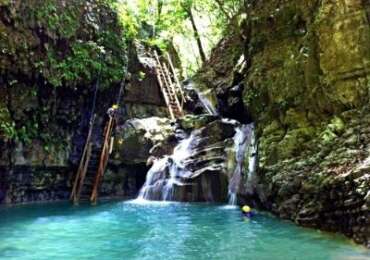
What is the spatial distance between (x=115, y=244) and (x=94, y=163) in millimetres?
9758

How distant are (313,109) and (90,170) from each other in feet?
32.2

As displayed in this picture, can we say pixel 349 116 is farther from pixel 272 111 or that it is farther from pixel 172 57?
pixel 172 57

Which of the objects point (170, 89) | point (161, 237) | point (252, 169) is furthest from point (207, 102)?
point (161, 237)

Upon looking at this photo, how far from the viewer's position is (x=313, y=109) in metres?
12.7

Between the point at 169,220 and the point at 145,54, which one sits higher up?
the point at 145,54

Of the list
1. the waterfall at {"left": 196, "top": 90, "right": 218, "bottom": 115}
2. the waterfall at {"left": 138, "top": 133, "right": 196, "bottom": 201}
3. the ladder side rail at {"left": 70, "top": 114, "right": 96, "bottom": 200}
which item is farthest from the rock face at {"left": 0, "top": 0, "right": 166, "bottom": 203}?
the waterfall at {"left": 196, "top": 90, "right": 218, "bottom": 115}

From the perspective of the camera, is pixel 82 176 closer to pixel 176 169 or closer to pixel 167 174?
pixel 167 174

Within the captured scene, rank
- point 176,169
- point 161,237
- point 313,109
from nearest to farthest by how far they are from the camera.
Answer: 1. point 161,237
2. point 313,109
3. point 176,169

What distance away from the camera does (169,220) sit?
488 inches

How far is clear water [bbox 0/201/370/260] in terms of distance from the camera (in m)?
8.38

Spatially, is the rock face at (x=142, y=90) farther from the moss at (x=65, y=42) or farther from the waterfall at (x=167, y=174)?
the waterfall at (x=167, y=174)

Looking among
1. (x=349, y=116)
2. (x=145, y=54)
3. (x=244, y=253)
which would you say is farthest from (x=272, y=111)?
(x=145, y=54)

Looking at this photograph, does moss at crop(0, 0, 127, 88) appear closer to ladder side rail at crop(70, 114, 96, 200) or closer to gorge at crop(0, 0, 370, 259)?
gorge at crop(0, 0, 370, 259)

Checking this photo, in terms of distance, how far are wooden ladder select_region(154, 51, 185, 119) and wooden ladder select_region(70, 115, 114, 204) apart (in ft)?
14.8
